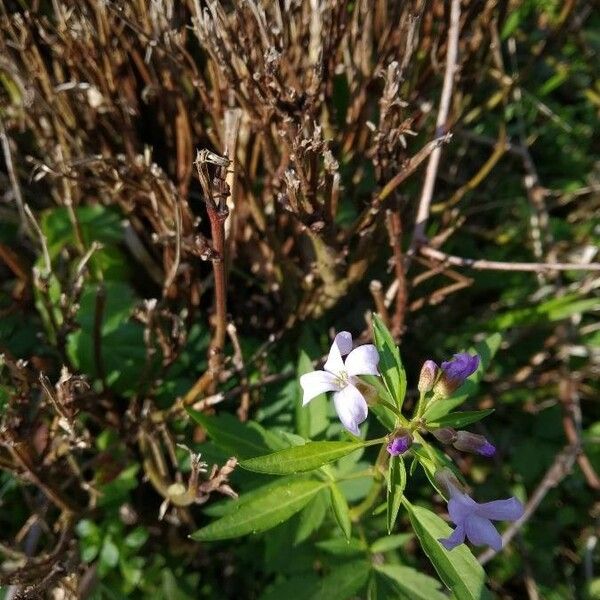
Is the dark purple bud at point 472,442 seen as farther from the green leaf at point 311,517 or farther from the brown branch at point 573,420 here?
the brown branch at point 573,420

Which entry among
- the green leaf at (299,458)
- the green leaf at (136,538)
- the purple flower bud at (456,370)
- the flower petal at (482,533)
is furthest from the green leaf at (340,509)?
the green leaf at (136,538)

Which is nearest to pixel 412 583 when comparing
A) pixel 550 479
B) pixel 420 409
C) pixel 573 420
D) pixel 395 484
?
pixel 395 484

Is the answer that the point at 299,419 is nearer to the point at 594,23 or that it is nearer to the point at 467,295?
the point at 467,295

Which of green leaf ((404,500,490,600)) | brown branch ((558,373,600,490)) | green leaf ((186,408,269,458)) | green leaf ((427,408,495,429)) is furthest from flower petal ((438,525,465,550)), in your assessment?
brown branch ((558,373,600,490))

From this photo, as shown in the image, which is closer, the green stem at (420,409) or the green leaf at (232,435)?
the green stem at (420,409)

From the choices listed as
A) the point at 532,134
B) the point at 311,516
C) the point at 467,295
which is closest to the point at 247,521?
the point at 311,516

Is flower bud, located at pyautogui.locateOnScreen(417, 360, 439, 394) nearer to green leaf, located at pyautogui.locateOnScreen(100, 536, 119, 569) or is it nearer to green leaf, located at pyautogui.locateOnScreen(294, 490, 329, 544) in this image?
green leaf, located at pyautogui.locateOnScreen(294, 490, 329, 544)

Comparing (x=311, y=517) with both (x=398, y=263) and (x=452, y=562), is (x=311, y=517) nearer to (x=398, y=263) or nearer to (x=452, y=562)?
(x=452, y=562)
